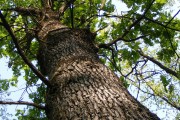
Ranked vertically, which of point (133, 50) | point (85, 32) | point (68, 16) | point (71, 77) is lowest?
point (71, 77)

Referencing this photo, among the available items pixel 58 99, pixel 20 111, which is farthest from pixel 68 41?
pixel 20 111

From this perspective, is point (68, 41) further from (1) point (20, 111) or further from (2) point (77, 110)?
(1) point (20, 111)

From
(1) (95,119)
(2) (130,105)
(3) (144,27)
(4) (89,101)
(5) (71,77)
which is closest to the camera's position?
(1) (95,119)

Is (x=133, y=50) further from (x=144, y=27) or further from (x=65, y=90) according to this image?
(x=65, y=90)

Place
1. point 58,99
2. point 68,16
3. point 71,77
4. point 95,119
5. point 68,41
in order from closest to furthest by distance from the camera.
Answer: point 95,119 → point 58,99 → point 71,77 → point 68,41 → point 68,16

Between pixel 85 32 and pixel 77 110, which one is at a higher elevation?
pixel 85 32

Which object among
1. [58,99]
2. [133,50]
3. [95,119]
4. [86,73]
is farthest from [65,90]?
[133,50]

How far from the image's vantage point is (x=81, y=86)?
231cm

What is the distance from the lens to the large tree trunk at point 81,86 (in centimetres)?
190

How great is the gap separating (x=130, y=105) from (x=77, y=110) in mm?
420

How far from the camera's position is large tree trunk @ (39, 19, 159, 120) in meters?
1.90

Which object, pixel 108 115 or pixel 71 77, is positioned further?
pixel 71 77

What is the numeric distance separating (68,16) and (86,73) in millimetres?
3240

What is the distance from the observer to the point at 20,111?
555 centimetres
